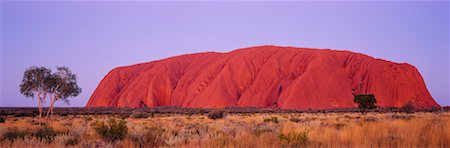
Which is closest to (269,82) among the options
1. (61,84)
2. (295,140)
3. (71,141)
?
(61,84)

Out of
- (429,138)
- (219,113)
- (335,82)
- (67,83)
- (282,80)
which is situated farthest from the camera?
(282,80)

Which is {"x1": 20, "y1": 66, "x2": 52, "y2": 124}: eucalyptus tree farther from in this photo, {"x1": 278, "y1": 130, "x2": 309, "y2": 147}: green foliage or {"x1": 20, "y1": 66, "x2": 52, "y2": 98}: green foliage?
{"x1": 278, "y1": 130, "x2": 309, "y2": 147}: green foliage

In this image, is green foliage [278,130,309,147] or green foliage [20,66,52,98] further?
green foliage [20,66,52,98]

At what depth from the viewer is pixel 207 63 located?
108m

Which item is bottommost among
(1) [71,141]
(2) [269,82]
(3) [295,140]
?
(1) [71,141]

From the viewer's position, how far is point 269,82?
298 ft

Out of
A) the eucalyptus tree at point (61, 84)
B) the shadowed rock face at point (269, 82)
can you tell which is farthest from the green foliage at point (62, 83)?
the shadowed rock face at point (269, 82)

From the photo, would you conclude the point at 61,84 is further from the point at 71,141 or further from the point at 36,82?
the point at 71,141

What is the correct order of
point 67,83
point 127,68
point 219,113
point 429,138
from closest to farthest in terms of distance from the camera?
point 429,138, point 67,83, point 219,113, point 127,68

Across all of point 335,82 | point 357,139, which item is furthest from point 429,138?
point 335,82

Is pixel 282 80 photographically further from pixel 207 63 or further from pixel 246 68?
pixel 207 63

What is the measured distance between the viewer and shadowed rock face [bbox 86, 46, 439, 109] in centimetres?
8450

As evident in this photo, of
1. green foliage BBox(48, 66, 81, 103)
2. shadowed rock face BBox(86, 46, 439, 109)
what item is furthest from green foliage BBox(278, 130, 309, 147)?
shadowed rock face BBox(86, 46, 439, 109)

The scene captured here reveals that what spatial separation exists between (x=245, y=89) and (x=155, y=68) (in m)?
28.5
